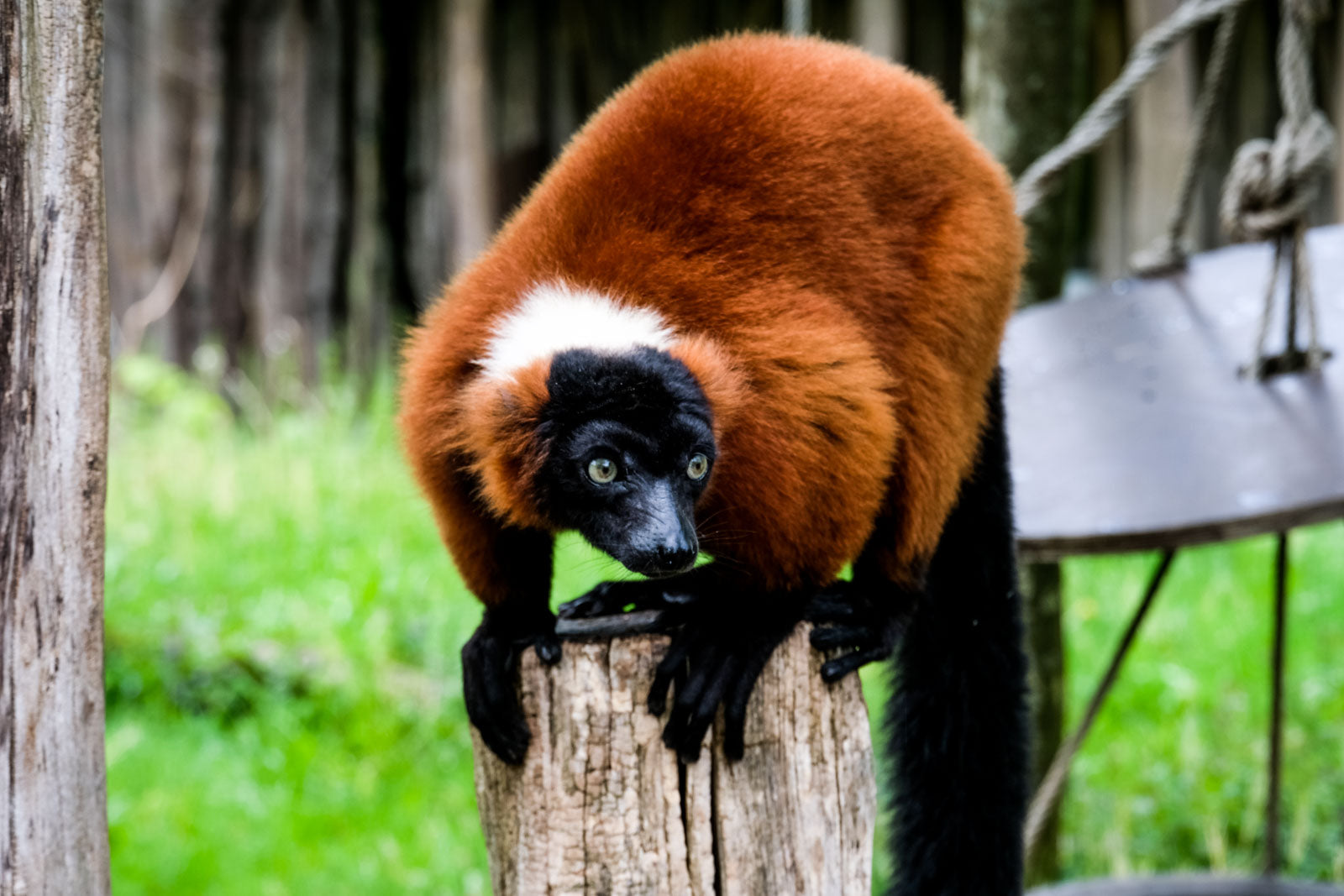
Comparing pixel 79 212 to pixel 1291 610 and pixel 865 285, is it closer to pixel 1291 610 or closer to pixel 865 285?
pixel 865 285

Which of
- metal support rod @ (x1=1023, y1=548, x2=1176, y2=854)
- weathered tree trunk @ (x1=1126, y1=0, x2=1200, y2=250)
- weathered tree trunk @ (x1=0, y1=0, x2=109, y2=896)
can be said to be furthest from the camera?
weathered tree trunk @ (x1=1126, y1=0, x2=1200, y2=250)

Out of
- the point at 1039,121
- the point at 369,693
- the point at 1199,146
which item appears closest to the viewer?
the point at 1199,146

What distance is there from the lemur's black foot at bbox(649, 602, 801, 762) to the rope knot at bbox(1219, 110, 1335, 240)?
5.26 feet

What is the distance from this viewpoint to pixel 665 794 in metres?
1.84

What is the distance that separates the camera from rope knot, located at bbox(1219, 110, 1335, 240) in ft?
9.20

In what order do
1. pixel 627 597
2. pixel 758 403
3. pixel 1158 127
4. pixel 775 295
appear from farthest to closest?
1. pixel 1158 127
2. pixel 627 597
3. pixel 775 295
4. pixel 758 403

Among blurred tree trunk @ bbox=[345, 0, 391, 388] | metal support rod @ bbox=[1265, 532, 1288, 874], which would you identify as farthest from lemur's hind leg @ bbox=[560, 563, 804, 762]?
blurred tree trunk @ bbox=[345, 0, 391, 388]

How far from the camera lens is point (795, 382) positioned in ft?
6.84

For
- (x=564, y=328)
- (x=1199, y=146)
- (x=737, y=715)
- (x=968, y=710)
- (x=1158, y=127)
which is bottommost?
(x=968, y=710)

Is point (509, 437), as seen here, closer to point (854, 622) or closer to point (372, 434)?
point (854, 622)

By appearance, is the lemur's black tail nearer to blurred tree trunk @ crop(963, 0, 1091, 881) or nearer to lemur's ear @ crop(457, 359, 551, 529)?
blurred tree trunk @ crop(963, 0, 1091, 881)

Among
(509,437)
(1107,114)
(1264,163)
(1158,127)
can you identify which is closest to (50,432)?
(509,437)

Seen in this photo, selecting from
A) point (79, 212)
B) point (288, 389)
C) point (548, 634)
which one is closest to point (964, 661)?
point (548, 634)

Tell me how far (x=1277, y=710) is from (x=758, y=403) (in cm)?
190
